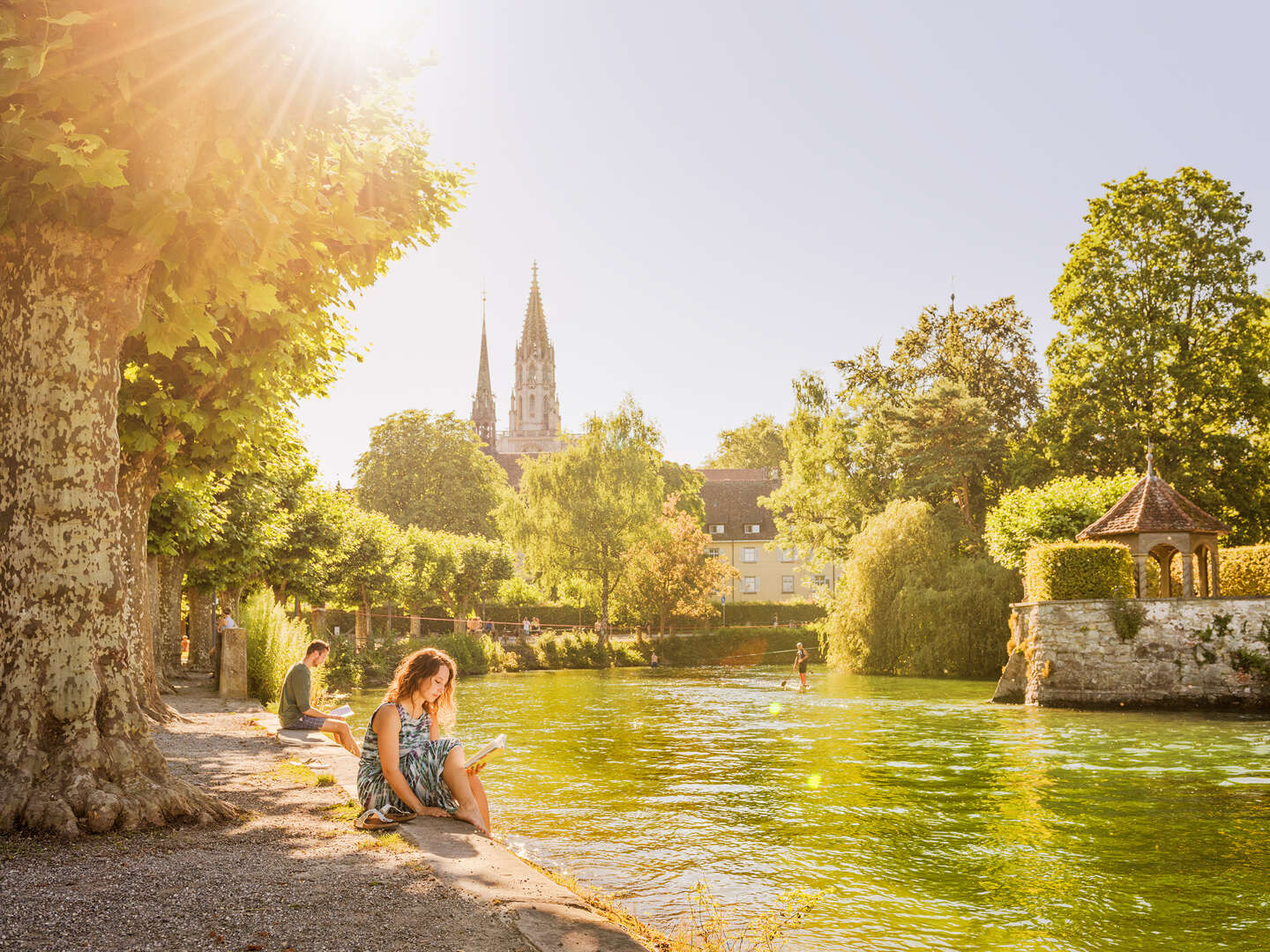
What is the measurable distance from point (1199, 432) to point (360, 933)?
40.5 meters

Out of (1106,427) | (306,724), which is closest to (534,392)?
(1106,427)

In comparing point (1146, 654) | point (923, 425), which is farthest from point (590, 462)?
point (1146, 654)

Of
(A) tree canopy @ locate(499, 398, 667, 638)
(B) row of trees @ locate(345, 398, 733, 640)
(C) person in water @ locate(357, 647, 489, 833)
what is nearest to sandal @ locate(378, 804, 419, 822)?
(C) person in water @ locate(357, 647, 489, 833)

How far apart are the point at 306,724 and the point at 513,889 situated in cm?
860

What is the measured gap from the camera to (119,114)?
6.98m

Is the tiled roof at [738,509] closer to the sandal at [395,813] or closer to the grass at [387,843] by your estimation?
the sandal at [395,813]

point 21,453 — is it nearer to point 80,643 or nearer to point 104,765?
point 80,643

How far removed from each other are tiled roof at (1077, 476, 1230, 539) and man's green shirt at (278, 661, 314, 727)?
2247cm

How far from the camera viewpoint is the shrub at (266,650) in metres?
21.4

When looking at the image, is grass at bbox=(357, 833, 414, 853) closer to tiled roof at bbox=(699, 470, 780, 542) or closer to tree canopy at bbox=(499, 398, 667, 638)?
tree canopy at bbox=(499, 398, 667, 638)

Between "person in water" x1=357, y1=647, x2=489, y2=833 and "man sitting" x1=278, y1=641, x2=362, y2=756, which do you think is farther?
"man sitting" x1=278, y1=641, x2=362, y2=756

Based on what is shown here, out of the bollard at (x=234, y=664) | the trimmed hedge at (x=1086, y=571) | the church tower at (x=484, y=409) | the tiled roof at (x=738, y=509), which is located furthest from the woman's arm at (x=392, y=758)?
the church tower at (x=484, y=409)

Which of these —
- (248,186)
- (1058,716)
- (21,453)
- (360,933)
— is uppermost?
(248,186)

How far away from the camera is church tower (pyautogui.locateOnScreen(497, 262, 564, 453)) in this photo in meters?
163
